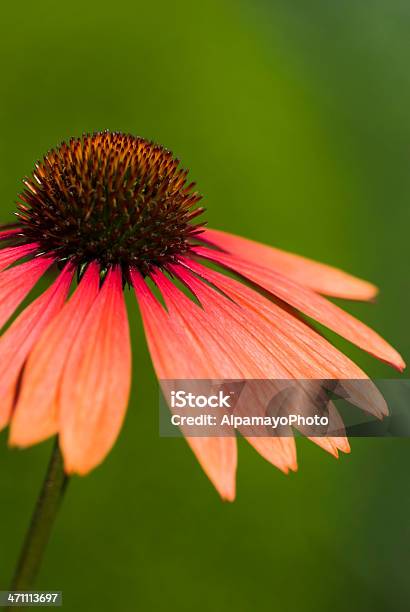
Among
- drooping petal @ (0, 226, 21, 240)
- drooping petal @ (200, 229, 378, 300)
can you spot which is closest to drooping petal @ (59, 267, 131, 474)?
drooping petal @ (0, 226, 21, 240)

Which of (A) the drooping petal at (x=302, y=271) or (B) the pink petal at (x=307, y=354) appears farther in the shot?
(A) the drooping petal at (x=302, y=271)

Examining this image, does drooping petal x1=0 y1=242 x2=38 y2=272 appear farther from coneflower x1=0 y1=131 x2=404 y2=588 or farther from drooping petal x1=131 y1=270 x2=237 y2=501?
drooping petal x1=131 y1=270 x2=237 y2=501

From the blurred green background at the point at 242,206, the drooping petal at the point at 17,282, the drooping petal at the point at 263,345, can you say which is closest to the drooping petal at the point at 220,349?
the drooping petal at the point at 263,345

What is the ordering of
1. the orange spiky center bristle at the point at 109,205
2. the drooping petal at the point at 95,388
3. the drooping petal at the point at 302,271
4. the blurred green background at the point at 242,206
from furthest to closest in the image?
the blurred green background at the point at 242,206, the drooping petal at the point at 302,271, the orange spiky center bristle at the point at 109,205, the drooping petal at the point at 95,388

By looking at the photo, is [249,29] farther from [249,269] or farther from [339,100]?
[249,269]

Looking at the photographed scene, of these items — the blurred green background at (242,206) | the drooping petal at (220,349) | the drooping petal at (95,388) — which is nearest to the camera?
the drooping petal at (95,388)

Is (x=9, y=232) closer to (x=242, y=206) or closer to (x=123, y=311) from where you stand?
(x=123, y=311)

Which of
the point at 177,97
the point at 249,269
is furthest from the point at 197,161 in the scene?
the point at 249,269

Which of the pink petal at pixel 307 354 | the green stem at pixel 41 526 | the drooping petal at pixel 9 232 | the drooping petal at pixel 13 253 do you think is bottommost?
the green stem at pixel 41 526

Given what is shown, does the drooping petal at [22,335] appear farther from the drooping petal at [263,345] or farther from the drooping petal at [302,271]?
the drooping petal at [302,271]
